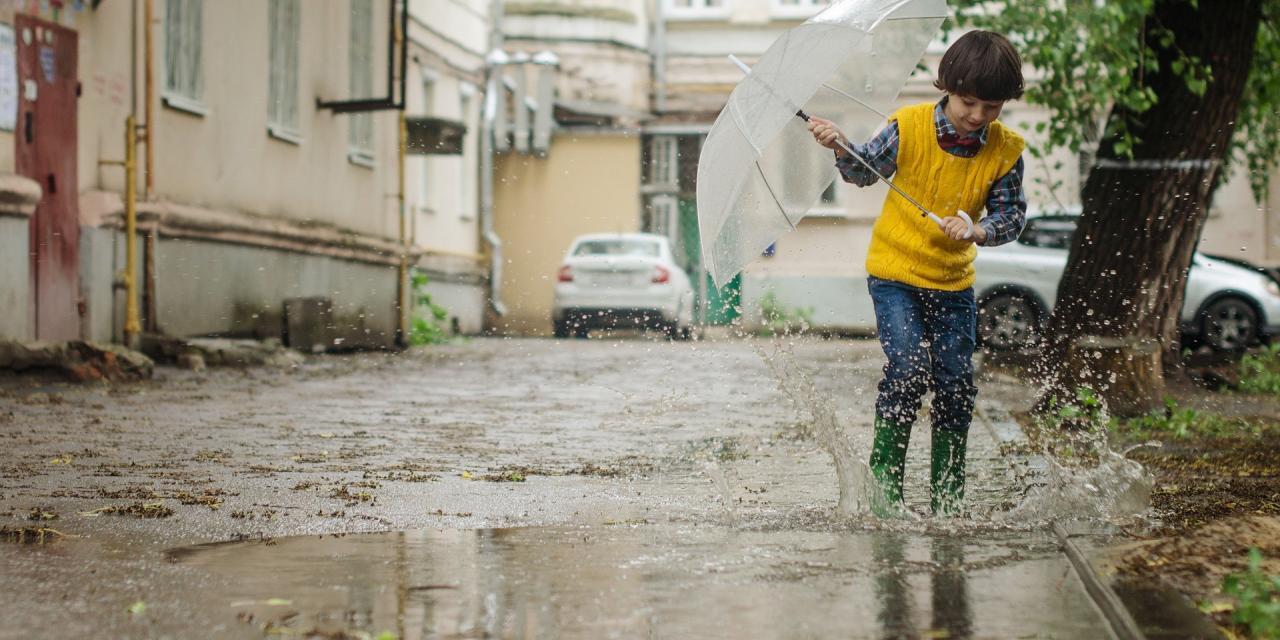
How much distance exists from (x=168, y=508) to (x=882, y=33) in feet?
9.58

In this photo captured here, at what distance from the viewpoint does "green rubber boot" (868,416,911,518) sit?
5.83 meters

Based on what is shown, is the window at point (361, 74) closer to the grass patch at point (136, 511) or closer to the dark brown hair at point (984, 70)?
the grass patch at point (136, 511)

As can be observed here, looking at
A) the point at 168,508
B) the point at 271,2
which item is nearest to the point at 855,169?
the point at 168,508

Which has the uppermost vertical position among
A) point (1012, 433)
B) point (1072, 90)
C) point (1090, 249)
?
point (1072, 90)

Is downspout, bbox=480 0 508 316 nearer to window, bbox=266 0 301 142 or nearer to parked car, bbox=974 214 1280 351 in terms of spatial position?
window, bbox=266 0 301 142

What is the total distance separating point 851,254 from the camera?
32.2 metres

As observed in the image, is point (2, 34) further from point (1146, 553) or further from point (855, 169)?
point (1146, 553)

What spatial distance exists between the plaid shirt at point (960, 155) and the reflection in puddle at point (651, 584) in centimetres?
106

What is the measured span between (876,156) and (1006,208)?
460 millimetres

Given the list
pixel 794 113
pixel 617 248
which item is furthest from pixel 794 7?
pixel 794 113

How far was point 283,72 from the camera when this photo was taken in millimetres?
19266

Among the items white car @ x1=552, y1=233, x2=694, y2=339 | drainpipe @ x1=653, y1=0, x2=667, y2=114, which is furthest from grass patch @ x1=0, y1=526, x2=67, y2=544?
drainpipe @ x1=653, y1=0, x2=667, y2=114

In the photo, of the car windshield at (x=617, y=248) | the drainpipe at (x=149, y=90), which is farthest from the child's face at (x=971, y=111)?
the car windshield at (x=617, y=248)

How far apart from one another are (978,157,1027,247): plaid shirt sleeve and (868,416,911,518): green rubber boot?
70 centimetres
